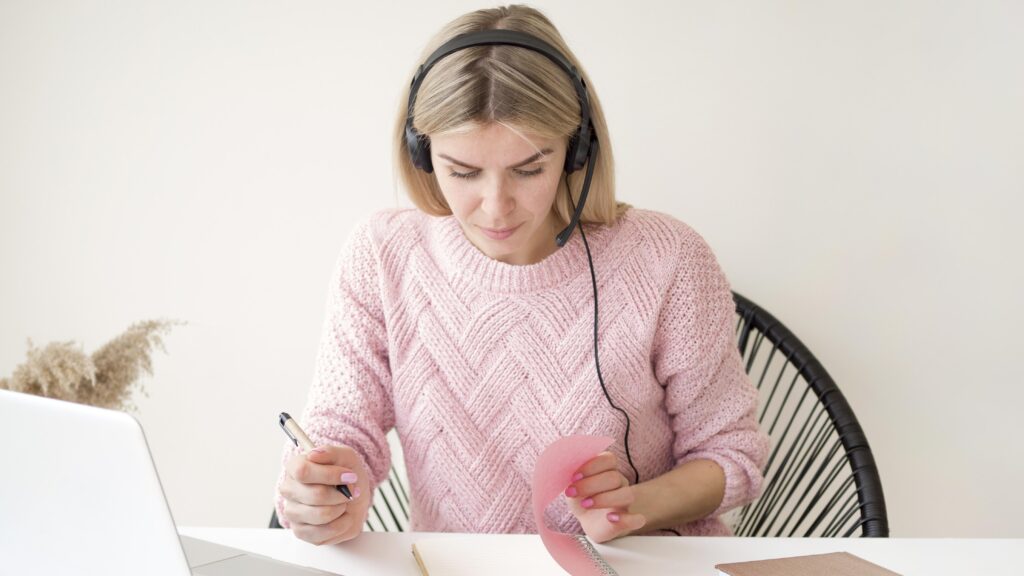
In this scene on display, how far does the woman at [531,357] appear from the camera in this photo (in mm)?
1120

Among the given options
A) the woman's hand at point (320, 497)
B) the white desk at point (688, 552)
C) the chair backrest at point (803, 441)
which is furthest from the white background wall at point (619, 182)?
the woman's hand at point (320, 497)

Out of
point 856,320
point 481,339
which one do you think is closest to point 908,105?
point 856,320

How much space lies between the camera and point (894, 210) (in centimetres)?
143

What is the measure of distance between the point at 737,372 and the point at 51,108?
132 cm

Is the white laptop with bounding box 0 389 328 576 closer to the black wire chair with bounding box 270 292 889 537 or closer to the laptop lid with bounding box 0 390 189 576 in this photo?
the laptop lid with bounding box 0 390 189 576

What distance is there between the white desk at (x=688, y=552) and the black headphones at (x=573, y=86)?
1.28 ft

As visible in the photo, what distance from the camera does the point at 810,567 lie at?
78 cm

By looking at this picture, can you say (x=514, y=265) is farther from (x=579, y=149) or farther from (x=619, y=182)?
(x=619, y=182)

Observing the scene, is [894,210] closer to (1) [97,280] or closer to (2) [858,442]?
(2) [858,442]

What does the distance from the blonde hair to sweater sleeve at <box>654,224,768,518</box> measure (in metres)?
0.22

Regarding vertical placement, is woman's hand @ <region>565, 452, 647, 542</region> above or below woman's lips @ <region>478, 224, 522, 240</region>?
below

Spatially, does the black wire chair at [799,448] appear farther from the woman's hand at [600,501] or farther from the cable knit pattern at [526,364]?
the woman's hand at [600,501]

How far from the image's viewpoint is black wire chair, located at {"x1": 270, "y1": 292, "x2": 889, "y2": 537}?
3.62ft

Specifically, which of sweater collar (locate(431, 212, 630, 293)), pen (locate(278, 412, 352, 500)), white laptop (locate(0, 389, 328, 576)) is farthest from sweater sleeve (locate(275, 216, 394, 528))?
white laptop (locate(0, 389, 328, 576))
